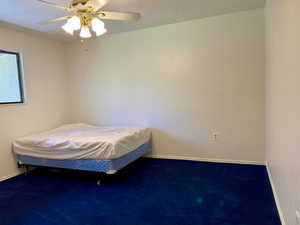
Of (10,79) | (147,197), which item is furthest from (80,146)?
(10,79)

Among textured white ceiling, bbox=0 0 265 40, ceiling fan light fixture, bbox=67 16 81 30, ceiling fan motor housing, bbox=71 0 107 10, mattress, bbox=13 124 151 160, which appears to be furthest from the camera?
mattress, bbox=13 124 151 160

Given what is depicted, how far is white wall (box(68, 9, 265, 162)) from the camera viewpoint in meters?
3.49

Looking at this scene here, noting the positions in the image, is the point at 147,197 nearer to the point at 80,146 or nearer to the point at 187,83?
the point at 80,146

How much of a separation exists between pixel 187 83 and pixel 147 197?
2.03 m

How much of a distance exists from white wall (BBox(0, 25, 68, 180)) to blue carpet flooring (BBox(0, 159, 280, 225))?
0.71 metres

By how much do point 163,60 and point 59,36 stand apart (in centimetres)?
206

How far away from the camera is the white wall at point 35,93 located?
11.5 ft

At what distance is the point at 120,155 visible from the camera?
10.1 ft

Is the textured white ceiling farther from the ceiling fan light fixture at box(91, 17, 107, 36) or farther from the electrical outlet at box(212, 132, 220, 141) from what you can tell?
the electrical outlet at box(212, 132, 220, 141)

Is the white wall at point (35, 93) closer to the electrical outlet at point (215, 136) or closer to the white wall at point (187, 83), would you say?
the white wall at point (187, 83)

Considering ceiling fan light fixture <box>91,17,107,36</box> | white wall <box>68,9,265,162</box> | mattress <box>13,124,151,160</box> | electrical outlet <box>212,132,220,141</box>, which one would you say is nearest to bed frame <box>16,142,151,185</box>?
mattress <box>13,124,151,160</box>

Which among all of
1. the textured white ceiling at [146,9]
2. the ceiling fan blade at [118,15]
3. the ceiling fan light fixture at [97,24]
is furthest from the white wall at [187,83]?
the ceiling fan light fixture at [97,24]

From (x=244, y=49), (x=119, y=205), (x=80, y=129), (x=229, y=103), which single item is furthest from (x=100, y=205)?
(x=244, y=49)

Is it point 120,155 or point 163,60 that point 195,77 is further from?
point 120,155
